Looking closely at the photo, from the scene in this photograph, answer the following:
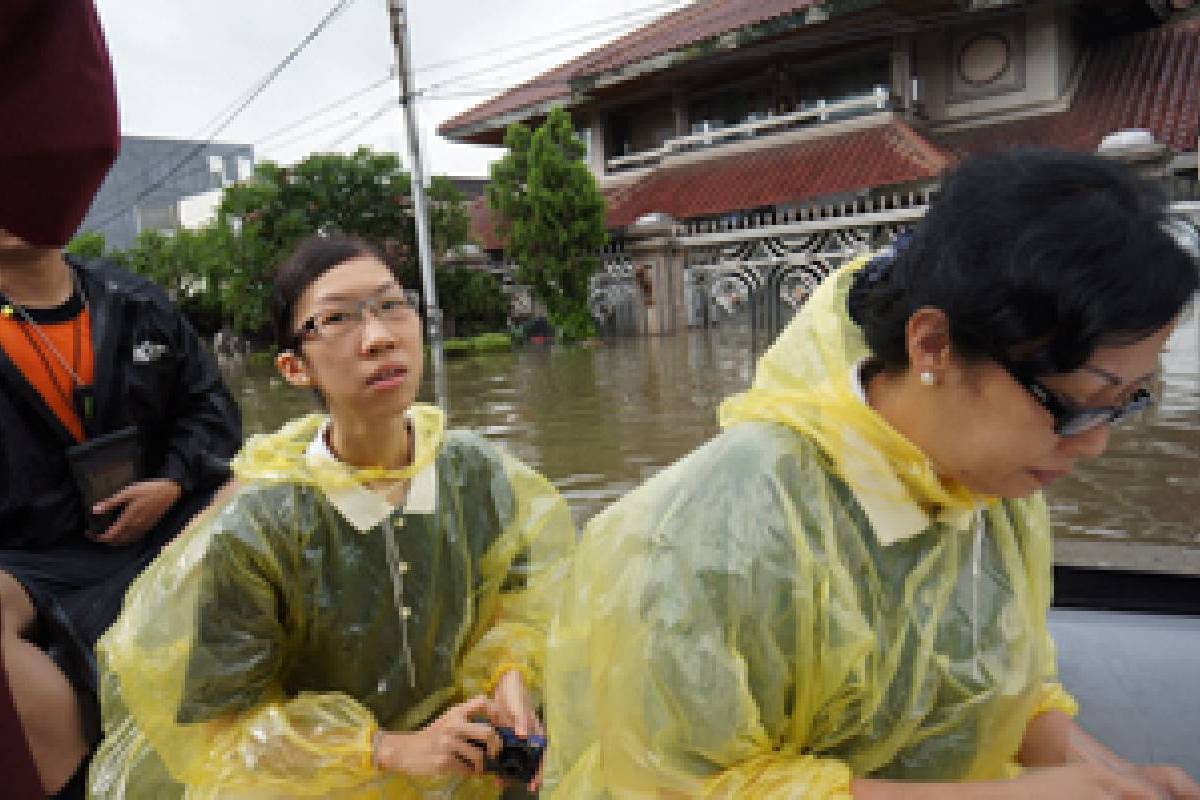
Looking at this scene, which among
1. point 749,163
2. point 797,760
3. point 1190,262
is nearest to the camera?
point 1190,262

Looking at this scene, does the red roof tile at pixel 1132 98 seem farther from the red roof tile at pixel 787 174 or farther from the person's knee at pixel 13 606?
the person's knee at pixel 13 606

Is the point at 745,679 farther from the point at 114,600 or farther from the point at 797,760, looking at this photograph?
the point at 114,600

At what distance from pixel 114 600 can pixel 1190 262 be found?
227 centimetres

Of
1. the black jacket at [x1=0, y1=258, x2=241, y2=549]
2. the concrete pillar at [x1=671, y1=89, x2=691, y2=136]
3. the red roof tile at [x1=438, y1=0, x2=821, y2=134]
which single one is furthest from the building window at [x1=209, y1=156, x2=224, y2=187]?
the black jacket at [x1=0, y1=258, x2=241, y2=549]

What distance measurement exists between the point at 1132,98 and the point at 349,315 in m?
11.9

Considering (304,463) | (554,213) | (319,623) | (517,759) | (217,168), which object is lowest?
(517,759)

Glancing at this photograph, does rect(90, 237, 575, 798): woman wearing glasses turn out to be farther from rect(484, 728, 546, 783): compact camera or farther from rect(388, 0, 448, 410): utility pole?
rect(388, 0, 448, 410): utility pole

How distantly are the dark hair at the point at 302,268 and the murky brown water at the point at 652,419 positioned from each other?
1546mm

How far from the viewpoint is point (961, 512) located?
1.17 metres

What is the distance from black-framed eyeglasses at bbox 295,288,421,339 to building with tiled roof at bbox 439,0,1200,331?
8.70 meters

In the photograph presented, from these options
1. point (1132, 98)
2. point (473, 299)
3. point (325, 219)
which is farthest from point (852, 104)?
point (325, 219)

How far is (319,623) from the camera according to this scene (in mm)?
1735

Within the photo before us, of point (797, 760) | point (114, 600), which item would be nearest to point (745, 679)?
point (797, 760)

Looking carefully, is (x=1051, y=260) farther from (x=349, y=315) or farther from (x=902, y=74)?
(x=902, y=74)
